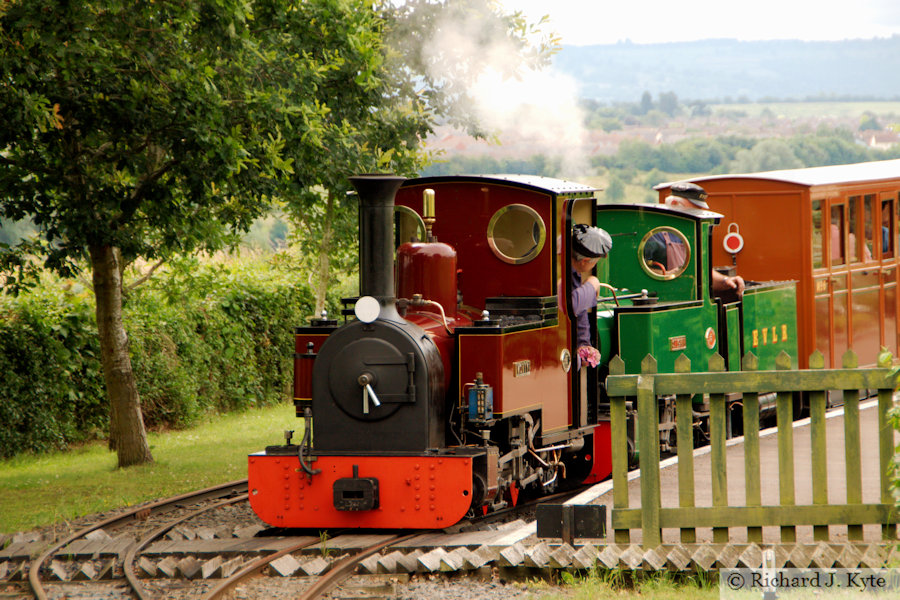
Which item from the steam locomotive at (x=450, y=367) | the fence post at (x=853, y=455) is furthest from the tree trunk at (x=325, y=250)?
the fence post at (x=853, y=455)

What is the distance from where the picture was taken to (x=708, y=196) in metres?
12.7

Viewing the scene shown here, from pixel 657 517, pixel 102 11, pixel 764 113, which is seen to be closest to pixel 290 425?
pixel 102 11

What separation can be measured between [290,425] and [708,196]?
21.8ft

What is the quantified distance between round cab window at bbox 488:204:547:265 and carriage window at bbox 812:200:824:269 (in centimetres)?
524

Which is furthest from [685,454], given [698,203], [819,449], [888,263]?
[888,263]

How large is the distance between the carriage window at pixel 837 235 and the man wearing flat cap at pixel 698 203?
6.26ft

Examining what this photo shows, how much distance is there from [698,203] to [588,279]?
3.10 m

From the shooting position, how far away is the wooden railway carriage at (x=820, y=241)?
12.0 meters

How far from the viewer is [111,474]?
11.2 meters

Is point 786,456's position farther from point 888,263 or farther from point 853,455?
point 888,263

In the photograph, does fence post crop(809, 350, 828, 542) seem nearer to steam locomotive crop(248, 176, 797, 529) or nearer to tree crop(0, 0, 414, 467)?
steam locomotive crop(248, 176, 797, 529)

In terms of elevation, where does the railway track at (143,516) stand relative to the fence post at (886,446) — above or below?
below

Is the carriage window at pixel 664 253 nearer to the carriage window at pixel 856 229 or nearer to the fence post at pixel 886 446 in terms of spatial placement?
the carriage window at pixel 856 229

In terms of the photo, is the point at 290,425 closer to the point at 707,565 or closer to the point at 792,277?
the point at 792,277
